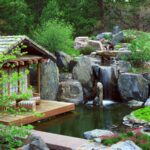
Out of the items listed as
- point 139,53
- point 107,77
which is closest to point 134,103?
point 107,77

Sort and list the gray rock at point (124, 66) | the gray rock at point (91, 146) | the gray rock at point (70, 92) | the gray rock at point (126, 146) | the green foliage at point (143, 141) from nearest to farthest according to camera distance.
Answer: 1. the gray rock at point (126, 146)
2. the green foliage at point (143, 141)
3. the gray rock at point (91, 146)
4. the gray rock at point (70, 92)
5. the gray rock at point (124, 66)

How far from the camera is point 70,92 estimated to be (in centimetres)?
2278

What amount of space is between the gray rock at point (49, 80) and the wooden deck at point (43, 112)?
5.34ft

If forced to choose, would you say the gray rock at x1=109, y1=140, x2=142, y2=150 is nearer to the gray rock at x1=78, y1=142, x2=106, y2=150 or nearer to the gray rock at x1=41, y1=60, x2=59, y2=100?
the gray rock at x1=78, y1=142, x2=106, y2=150

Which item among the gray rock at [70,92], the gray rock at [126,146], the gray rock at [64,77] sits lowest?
the gray rock at [126,146]

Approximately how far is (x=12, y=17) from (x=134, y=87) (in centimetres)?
1064

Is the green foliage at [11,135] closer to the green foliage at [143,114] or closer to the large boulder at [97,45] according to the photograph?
the green foliage at [143,114]

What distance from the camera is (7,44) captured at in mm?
18297

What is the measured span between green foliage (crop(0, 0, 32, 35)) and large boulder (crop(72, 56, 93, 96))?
7.44 m

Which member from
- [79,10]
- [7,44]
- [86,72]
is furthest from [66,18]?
[7,44]

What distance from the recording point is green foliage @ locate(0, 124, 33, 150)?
1075 centimetres

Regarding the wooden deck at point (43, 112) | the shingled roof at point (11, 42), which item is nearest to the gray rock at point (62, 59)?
the wooden deck at point (43, 112)

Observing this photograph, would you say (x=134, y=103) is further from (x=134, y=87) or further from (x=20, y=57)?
(x=20, y=57)

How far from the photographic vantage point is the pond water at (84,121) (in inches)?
672
